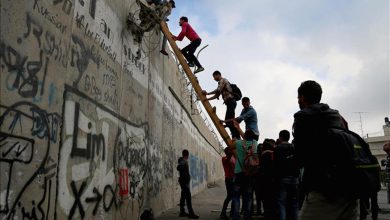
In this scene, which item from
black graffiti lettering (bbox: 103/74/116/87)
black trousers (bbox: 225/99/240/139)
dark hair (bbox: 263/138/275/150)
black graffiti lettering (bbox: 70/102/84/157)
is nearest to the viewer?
black graffiti lettering (bbox: 70/102/84/157)

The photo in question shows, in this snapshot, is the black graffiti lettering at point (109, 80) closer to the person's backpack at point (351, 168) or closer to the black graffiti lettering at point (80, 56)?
the black graffiti lettering at point (80, 56)

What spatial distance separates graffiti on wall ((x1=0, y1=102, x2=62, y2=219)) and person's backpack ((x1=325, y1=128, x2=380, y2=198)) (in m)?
2.77

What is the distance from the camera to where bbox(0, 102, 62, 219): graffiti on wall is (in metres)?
3.01

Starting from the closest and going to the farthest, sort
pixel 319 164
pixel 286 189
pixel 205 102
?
pixel 319 164 → pixel 286 189 → pixel 205 102

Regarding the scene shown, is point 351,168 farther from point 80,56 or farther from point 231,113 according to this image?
point 231,113

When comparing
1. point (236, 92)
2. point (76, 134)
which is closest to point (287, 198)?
point (236, 92)

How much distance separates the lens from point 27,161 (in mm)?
3283

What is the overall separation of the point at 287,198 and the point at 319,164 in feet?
12.1

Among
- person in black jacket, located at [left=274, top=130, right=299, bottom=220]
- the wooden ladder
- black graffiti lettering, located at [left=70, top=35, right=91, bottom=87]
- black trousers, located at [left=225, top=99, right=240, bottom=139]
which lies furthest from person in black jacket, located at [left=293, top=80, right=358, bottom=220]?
black trousers, located at [left=225, top=99, right=240, bottom=139]

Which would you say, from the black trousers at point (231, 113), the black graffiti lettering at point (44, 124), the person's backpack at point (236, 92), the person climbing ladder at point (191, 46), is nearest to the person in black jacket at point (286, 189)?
the black trousers at point (231, 113)

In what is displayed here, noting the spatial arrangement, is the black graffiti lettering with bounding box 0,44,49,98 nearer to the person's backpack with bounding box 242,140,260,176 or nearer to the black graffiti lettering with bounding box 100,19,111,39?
the black graffiti lettering with bounding box 100,19,111,39

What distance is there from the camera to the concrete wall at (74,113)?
10.4 feet

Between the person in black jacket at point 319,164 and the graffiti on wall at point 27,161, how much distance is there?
2551mm

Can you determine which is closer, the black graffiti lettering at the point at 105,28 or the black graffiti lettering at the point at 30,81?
the black graffiti lettering at the point at 30,81
